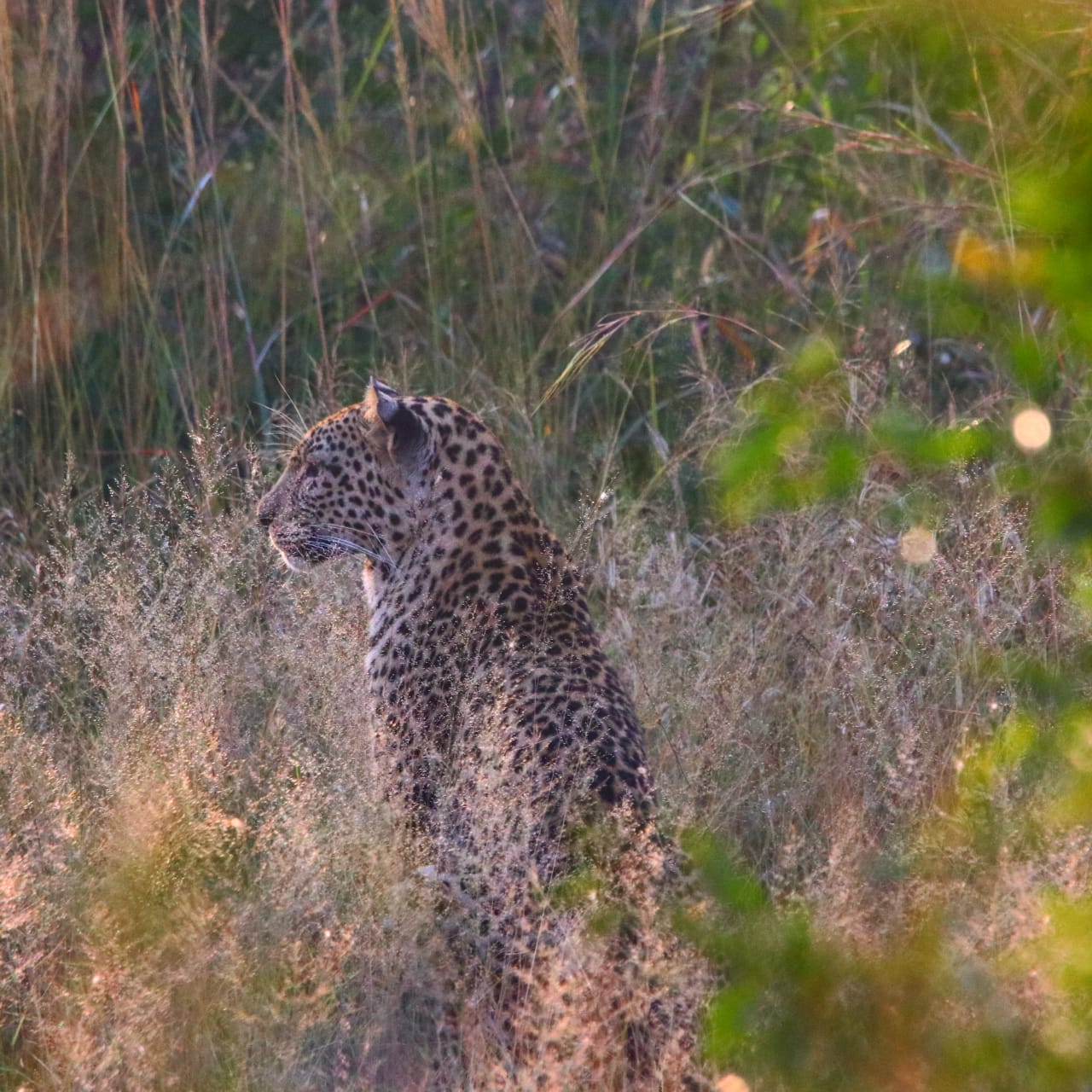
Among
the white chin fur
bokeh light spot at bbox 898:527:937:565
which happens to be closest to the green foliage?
bokeh light spot at bbox 898:527:937:565

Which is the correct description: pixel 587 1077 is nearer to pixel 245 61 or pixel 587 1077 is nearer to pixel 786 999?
pixel 786 999

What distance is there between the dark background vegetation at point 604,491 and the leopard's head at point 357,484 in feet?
0.58

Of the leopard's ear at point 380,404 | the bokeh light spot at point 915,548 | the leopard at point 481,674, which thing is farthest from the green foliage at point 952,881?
the leopard's ear at point 380,404

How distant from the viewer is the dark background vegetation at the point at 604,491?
172 cm

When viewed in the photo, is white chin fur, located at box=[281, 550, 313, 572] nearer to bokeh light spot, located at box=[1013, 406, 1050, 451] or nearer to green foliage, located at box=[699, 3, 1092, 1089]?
green foliage, located at box=[699, 3, 1092, 1089]

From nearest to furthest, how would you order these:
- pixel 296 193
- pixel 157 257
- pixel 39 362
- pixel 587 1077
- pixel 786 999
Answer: pixel 786 999 → pixel 587 1077 → pixel 39 362 → pixel 157 257 → pixel 296 193

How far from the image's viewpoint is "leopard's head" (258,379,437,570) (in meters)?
3.96

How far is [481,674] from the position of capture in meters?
3.54

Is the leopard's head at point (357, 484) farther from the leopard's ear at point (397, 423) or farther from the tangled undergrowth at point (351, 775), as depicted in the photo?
the tangled undergrowth at point (351, 775)

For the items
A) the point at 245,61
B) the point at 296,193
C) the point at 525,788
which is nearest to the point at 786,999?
the point at 525,788

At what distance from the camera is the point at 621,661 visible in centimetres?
455

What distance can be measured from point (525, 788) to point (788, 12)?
402 cm

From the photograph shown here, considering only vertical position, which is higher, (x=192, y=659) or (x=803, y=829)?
(x=192, y=659)

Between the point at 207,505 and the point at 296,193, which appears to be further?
the point at 296,193
